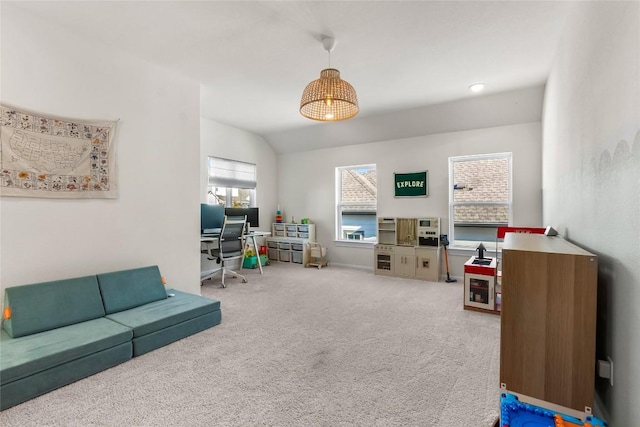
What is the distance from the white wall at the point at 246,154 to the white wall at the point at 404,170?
0.32 m

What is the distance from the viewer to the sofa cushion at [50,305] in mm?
2266

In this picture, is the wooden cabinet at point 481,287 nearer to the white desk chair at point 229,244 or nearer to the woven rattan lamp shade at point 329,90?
the woven rattan lamp shade at point 329,90

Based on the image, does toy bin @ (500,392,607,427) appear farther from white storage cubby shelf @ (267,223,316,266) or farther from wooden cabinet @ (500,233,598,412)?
white storage cubby shelf @ (267,223,316,266)

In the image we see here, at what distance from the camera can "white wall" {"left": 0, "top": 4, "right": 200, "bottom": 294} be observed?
2453 mm

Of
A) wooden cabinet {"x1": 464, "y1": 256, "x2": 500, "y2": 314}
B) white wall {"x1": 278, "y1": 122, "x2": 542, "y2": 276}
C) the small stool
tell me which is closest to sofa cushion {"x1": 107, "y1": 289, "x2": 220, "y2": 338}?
wooden cabinet {"x1": 464, "y1": 256, "x2": 500, "y2": 314}

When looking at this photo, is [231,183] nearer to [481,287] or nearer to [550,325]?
[481,287]

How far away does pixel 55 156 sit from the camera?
8.61ft

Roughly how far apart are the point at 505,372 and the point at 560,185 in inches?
80.5

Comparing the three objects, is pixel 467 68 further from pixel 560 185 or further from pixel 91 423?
pixel 91 423

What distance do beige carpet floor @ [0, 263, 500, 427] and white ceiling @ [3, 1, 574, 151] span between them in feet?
9.15

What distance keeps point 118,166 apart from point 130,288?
123 centimetres

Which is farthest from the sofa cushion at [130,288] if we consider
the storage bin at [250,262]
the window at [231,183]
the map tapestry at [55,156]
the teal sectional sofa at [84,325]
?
the storage bin at [250,262]

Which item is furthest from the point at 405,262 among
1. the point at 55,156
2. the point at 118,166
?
the point at 55,156

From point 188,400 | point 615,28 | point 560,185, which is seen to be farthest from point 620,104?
point 188,400
